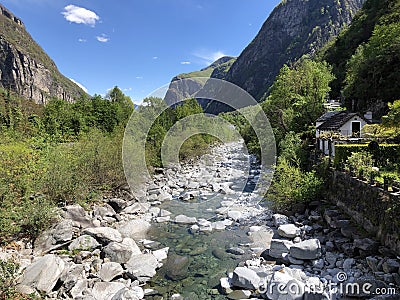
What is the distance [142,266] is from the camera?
8.66 meters

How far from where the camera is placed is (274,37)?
474 ft

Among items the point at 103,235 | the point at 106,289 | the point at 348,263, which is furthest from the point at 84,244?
the point at 348,263

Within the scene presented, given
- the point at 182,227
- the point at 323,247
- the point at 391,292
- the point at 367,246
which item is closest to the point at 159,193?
the point at 182,227

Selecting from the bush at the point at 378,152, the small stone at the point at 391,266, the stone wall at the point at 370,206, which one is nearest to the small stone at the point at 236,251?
the stone wall at the point at 370,206

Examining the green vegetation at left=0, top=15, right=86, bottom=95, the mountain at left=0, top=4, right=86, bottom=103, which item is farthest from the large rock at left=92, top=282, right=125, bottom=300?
the green vegetation at left=0, top=15, right=86, bottom=95

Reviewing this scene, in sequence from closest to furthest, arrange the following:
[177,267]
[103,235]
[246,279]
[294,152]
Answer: [246,279]
[177,267]
[103,235]
[294,152]

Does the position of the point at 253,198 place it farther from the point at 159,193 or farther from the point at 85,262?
the point at 85,262

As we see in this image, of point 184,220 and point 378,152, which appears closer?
point 378,152

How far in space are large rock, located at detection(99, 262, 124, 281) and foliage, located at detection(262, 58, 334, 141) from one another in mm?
18037

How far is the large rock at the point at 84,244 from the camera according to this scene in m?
9.24

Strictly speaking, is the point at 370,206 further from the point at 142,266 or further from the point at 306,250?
the point at 142,266

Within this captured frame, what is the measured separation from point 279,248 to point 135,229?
6.05 metres

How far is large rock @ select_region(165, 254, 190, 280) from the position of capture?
8.62 meters

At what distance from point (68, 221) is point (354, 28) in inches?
1978
